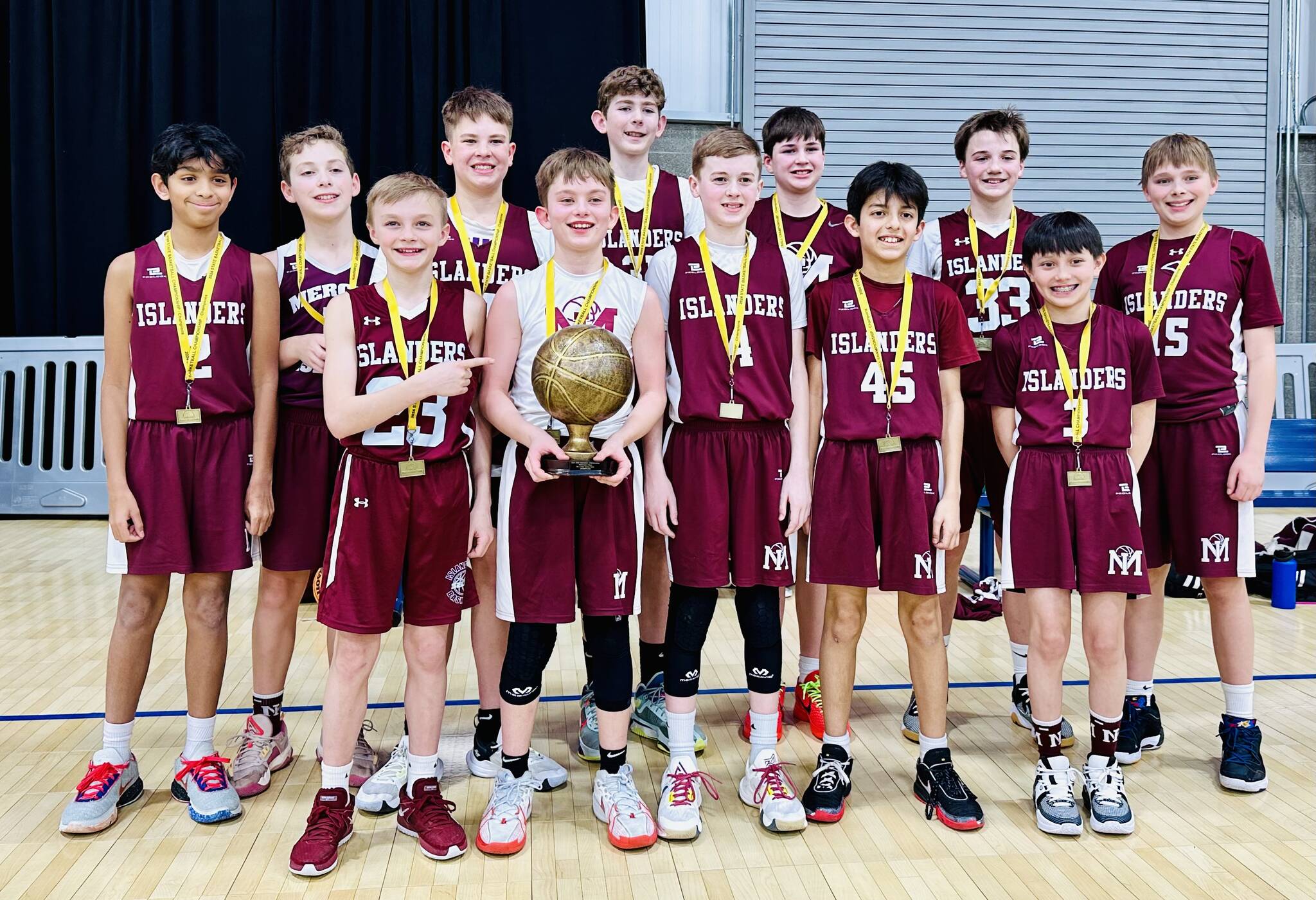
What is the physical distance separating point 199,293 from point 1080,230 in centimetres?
233

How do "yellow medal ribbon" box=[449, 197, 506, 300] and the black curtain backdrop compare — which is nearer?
"yellow medal ribbon" box=[449, 197, 506, 300]

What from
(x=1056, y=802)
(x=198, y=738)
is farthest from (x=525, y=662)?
(x=1056, y=802)

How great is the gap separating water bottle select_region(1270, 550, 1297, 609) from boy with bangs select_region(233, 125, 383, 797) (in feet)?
13.9

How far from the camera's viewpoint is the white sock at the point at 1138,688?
3133 mm

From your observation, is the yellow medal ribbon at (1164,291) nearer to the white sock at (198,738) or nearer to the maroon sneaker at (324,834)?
the maroon sneaker at (324,834)

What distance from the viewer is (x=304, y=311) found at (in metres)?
2.91

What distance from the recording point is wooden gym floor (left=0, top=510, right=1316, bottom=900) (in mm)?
2318

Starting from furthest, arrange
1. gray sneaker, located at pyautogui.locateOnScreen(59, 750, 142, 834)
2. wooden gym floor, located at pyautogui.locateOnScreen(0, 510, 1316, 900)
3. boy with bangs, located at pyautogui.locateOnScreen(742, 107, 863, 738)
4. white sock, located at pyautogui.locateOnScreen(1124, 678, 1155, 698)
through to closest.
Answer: boy with bangs, located at pyautogui.locateOnScreen(742, 107, 863, 738) < white sock, located at pyautogui.locateOnScreen(1124, 678, 1155, 698) < gray sneaker, located at pyautogui.locateOnScreen(59, 750, 142, 834) < wooden gym floor, located at pyautogui.locateOnScreen(0, 510, 1316, 900)

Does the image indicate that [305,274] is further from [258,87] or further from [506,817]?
[258,87]

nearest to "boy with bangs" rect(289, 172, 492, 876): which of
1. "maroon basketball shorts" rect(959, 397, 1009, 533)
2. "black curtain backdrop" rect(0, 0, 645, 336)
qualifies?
"maroon basketball shorts" rect(959, 397, 1009, 533)

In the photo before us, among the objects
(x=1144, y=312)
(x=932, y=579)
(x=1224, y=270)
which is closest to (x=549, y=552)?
(x=932, y=579)

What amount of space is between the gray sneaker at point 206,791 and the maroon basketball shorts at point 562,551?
0.85 metres

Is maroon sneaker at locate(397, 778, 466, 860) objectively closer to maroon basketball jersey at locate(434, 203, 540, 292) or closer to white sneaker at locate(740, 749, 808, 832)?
white sneaker at locate(740, 749, 808, 832)

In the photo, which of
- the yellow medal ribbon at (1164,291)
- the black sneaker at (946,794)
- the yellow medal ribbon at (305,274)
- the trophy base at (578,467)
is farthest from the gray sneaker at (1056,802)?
the yellow medal ribbon at (305,274)
